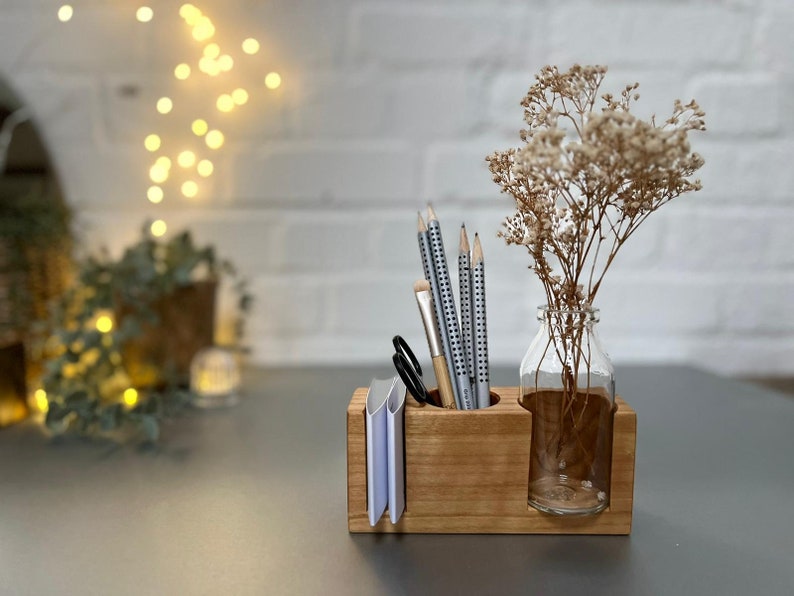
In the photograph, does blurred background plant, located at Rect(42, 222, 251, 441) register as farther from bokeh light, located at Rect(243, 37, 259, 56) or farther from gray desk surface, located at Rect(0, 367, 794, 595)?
bokeh light, located at Rect(243, 37, 259, 56)

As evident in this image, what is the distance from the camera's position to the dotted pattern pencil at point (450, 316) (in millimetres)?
545

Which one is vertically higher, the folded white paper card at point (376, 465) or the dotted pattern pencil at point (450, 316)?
the dotted pattern pencil at point (450, 316)

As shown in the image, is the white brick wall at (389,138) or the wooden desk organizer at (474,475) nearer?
the wooden desk organizer at (474,475)

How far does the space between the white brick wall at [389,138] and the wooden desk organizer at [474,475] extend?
24.0 inches

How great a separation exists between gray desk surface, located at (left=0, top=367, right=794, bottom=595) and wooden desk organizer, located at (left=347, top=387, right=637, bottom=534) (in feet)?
0.04

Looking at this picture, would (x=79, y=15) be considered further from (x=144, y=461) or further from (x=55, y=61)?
(x=144, y=461)

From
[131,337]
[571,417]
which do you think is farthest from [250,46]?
[571,417]

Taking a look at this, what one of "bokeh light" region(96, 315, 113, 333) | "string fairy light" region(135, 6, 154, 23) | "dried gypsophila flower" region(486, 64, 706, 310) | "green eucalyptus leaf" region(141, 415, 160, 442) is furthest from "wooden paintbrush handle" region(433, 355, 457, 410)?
"string fairy light" region(135, 6, 154, 23)

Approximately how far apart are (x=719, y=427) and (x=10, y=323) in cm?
98

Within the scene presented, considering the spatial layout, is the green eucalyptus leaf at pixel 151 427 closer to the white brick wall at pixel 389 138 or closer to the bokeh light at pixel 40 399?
the bokeh light at pixel 40 399

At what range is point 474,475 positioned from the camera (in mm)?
530

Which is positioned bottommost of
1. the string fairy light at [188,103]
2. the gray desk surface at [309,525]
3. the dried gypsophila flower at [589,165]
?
the gray desk surface at [309,525]

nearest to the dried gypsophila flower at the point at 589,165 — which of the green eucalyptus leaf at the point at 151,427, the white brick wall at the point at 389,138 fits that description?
the green eucalyptus leaf at the point at 151,427

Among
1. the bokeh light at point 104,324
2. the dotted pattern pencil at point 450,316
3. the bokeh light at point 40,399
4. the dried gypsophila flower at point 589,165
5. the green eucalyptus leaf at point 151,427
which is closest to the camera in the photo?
the dried gypsophila flower at point 589,165
